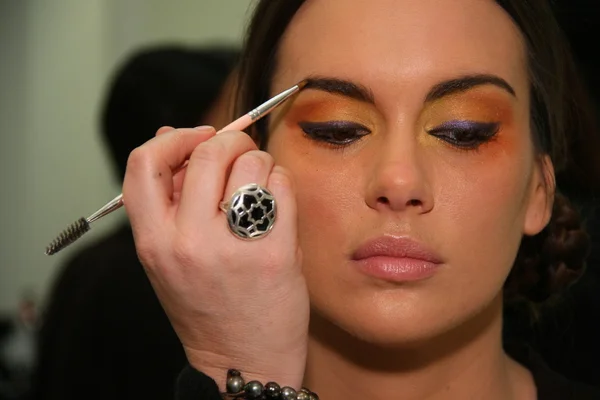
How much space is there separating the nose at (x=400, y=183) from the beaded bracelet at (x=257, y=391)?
0.70 feet

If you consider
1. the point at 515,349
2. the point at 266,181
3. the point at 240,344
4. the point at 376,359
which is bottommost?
the point at 515,349

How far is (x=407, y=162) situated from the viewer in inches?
33.6

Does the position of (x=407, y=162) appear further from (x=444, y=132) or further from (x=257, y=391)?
(x=257, y=391)

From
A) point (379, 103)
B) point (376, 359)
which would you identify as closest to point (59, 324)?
point (376, 359)

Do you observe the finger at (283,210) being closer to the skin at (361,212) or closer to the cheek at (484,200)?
the skin at (361,212)

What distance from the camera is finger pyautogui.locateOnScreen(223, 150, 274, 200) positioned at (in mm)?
789

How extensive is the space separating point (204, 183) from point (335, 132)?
197 mm

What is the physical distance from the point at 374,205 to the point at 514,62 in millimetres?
253

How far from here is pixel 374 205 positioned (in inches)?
34.0

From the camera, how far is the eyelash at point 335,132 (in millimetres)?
901

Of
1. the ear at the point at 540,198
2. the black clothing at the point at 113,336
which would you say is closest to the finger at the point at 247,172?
the ear at the point at 540,198

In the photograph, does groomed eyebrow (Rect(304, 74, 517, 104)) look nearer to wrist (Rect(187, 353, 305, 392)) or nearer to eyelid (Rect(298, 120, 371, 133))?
eyelid (Rect(298, 120, 371, 133))

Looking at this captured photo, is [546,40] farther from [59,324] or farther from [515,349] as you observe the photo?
[59,324]

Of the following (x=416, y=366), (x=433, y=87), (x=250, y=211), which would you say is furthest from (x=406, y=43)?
(x=416, y=366)
